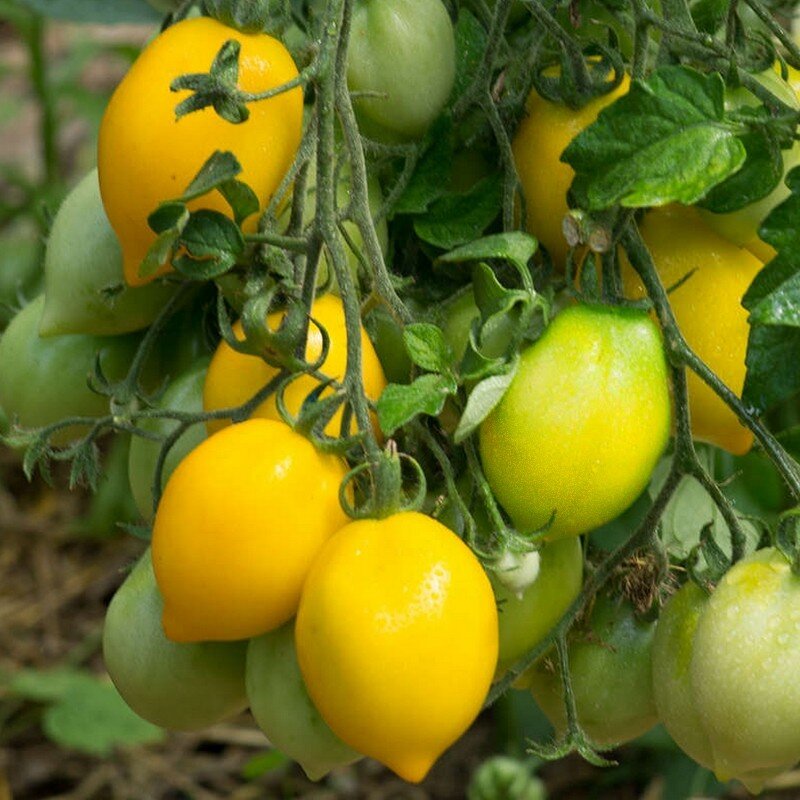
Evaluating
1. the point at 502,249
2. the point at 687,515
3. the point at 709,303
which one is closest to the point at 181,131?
the point at 502,249

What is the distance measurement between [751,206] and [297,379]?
0.74ft

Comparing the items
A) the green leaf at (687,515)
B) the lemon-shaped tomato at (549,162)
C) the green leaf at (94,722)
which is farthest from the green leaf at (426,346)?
the green leaf at (94,722)

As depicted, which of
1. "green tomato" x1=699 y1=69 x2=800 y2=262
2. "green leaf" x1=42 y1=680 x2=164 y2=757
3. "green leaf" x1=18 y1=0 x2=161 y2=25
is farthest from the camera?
"green leaf" x1=42 y1=680 x2=164 y2=757

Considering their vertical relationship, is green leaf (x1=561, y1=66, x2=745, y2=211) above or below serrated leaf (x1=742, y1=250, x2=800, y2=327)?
above

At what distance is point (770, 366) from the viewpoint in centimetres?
59

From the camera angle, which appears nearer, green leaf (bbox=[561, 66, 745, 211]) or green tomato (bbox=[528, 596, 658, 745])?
green leaf (bbox=[561, 66, 745, 211])

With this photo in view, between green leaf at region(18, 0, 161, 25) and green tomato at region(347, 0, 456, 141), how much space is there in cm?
43

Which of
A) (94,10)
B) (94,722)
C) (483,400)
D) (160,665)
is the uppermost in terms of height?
(483,400)

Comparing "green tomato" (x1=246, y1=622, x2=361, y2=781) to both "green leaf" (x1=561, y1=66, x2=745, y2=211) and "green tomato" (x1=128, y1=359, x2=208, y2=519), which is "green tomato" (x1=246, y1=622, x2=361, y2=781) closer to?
"green tomato" (x1=128, y1=359, x2=208, y2=519)

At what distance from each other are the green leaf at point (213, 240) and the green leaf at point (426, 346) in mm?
82

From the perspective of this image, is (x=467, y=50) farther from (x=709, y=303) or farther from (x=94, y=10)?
(x=94, y=10)

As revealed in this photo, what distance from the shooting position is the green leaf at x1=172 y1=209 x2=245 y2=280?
58 centimetres

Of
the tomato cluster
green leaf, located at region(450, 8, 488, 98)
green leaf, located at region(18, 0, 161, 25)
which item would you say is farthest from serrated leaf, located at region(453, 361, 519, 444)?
green leaf, located at region(18, 0, 161, 25)

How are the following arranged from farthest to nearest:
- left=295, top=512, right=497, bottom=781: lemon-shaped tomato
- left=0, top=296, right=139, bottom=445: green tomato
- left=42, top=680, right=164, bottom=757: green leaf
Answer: left=42, top=680, right=164, bottom=757: green leaf → left=0, top=296, right=139, bottom=445: green tomato → left=295, top=512, right=497, bottom=781: lemon-shaped tomato
